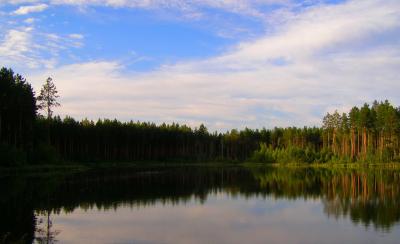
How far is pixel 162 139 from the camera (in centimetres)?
14338

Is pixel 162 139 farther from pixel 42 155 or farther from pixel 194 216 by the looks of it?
pixel 194 216

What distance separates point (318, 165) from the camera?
120562 millimetres

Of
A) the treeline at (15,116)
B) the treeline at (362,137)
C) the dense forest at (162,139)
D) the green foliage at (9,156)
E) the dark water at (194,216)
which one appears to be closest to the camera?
the dark water at (194,216)

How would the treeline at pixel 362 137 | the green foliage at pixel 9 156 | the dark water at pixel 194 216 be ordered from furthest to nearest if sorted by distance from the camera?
the treeline at pixel 362 137 → the green foliage at pixel 9 156 → the dark water at pixel 194 216

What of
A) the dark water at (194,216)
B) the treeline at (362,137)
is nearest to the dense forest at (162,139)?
the treeline at (362,137)

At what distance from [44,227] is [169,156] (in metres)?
124

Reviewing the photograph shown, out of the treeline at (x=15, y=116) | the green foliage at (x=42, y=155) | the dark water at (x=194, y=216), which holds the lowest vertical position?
the dark water at (x=194, y=216)

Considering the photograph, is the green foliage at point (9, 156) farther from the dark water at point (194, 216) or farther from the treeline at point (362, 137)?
the treeline at point (362, 137)

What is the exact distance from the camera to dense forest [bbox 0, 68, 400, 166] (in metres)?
71.9

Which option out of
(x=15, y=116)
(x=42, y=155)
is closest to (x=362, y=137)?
(x=42, y=155)

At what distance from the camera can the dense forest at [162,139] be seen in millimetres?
71875

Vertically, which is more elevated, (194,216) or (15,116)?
(15,116)

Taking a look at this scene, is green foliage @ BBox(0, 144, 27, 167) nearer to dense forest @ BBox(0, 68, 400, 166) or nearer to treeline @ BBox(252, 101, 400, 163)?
dense forest @ BBox(0, 68, 400, 166)

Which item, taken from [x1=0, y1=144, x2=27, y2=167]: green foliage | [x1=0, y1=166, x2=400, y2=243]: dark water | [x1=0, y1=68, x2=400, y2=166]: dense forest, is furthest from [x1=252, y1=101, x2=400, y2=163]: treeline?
[x1=0, y1=144, x2=27, y2=167]: green foliage
